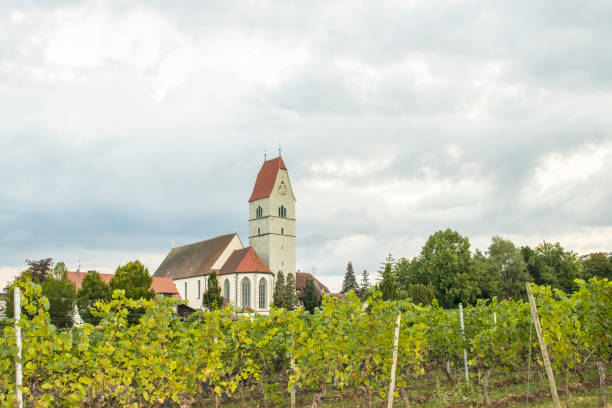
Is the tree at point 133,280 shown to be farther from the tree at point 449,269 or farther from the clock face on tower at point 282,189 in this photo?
the tree at point 449,269

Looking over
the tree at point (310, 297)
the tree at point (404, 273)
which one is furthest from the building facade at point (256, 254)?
the tree at point (404, 273)

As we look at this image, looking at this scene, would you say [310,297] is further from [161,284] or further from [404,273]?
[161,284]

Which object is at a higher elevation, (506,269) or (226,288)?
(506,269)

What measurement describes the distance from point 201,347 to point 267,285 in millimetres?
51065

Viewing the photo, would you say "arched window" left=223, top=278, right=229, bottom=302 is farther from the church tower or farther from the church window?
the church tower

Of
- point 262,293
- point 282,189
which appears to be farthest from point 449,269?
point 282,189

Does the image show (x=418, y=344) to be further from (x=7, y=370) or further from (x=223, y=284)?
(x=223, y=284)

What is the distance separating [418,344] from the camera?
28.6 feet

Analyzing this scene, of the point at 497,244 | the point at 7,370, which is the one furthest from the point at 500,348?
the point at 497,244

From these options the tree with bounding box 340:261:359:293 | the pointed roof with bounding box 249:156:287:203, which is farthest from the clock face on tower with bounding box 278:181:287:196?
the tree with bounding box 340:261:359:293

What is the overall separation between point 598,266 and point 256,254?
4054 centimetres

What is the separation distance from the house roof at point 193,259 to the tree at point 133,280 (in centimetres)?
2106

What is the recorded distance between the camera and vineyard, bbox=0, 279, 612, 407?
6.12m

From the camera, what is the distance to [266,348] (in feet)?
29.8
